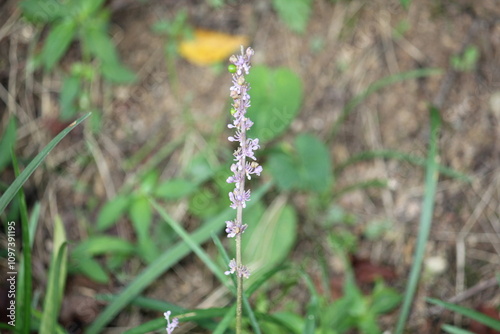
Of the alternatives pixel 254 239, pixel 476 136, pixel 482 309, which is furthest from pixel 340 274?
pixel 476 136

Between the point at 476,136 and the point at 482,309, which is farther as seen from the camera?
the point at 476,136

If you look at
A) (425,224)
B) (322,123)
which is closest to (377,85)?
(322,123)

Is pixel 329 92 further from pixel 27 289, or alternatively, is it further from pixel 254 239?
pixel 27 289

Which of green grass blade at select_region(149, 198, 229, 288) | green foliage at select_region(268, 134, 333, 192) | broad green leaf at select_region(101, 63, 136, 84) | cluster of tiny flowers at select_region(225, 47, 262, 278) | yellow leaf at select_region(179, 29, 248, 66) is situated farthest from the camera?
yellow leaf at select_region(179, 29, 248, 66)

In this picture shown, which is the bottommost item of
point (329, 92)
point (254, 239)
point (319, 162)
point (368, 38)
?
point (254, 239)

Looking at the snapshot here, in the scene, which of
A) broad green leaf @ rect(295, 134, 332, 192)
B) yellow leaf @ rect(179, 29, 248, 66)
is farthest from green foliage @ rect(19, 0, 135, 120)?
broad green leaf @ rect(295, 134, 332, 192)

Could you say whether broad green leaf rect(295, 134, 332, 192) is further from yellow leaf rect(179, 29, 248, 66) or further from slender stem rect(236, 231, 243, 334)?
slender stem rect(236, 231, 243, 334)

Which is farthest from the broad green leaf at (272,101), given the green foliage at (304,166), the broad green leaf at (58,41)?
the broad green leaf at (58,41)
